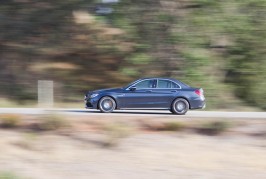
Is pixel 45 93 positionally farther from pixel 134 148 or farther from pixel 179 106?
pixel 134 148

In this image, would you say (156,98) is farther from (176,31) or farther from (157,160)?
(176,31)

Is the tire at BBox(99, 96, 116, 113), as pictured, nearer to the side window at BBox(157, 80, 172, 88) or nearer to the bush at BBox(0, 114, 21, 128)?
the side window at BBox(157, 80, 172, 88)

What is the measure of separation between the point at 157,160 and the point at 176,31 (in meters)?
12.2

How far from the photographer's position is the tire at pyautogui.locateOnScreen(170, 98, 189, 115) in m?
18.8

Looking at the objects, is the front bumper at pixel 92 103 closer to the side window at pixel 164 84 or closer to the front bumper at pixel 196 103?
the side window at pixel 164 84

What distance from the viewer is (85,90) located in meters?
28.8

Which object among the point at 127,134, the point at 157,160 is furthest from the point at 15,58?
the point at 157,160

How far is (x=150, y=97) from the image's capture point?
18656mm

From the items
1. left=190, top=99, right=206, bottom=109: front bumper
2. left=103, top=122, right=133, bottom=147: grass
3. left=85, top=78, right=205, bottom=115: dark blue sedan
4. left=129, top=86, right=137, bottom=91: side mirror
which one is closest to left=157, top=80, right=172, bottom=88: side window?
left=85, top=78, right=205, bottom=115: dark blue sedan

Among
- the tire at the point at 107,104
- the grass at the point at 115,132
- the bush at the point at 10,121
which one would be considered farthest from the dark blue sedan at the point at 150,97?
the bush at the point at 10,121

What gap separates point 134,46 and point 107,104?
Answer: 26.2 feet

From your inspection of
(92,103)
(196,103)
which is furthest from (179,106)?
(92,103)

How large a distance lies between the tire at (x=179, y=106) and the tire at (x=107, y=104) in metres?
1.90

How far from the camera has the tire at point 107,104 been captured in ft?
61.7
